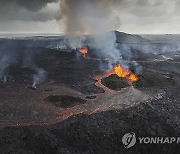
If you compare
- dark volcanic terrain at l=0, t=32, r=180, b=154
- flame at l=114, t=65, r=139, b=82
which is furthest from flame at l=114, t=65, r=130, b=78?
dark volcanic terrain at l=0, t=32, r=180, b=154

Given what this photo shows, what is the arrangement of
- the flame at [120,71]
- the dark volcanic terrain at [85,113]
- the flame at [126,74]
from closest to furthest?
the dark volcanic terrain at [85,113], the flame at [126,74], the flame at [120,71]

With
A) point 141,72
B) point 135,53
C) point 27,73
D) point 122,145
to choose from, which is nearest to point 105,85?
point 141,72

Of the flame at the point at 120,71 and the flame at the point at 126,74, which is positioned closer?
the flame at the point at 126,74

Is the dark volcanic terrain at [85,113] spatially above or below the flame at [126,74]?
below

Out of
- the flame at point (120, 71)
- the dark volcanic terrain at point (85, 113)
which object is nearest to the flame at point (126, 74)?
the flame at point (120, 71)

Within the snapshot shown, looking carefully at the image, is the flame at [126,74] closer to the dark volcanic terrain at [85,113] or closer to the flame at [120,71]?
the flame at [120,71]

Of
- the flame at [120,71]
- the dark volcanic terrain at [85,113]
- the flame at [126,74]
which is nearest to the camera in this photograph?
the dark volcanic terrain at [85,113]

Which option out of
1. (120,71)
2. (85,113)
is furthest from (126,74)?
(85,113)
